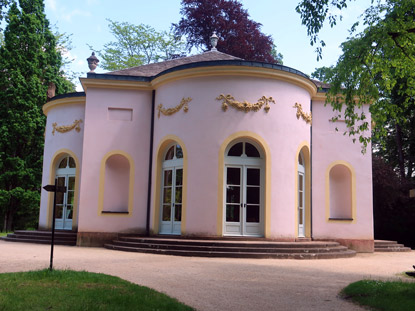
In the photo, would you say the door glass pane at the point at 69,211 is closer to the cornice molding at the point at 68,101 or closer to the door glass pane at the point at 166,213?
the cornice molding at the point at 68,101

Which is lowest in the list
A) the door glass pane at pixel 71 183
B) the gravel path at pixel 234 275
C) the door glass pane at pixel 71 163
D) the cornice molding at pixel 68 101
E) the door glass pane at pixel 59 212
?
the gravel path at pixel 234 275

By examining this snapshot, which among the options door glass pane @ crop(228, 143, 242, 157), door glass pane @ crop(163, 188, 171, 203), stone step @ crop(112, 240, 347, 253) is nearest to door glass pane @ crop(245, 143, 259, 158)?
door glass pane @ crop(228, 143, 242, 157)

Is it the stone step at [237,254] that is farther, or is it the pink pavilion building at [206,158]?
the pink pavilion building at [206,158]

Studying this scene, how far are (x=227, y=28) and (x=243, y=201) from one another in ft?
49.3

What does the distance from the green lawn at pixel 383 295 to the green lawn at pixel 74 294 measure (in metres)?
2.39

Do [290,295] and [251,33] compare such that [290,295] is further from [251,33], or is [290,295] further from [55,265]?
[251,33]

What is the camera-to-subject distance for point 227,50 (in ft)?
82.7

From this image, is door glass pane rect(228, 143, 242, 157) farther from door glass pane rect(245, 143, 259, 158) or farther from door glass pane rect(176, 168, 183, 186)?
door glass pane rect(176, 168, 183, 186)

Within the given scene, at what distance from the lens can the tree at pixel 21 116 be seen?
73.8ft

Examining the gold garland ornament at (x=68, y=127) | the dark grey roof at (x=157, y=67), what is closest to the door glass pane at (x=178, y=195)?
the dark grey roof at (x=157, y=67)

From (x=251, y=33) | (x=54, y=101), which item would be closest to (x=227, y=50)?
(x=251, y=33)

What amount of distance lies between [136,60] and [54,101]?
54.5 feet

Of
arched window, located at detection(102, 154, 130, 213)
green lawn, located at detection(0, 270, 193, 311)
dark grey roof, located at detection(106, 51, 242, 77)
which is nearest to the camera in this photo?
green lawn, located at detection(0, 270, 193, 311)

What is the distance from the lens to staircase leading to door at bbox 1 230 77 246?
14.4 meters
